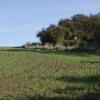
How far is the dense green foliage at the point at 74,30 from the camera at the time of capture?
81688 mm

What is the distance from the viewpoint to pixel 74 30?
290 ft

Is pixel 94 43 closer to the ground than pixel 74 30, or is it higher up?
closer to the ground

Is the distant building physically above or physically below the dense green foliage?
below

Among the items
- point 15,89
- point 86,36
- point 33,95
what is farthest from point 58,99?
point 86,36

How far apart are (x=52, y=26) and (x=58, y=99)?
3060 inches

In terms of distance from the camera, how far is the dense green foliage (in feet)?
268

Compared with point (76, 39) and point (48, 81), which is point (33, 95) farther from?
point (76, 39)

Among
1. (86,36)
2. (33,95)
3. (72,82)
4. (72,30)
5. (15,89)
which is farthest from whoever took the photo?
(72,30)

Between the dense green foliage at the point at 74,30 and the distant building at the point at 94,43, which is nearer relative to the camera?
the distant building at the point at 94,43

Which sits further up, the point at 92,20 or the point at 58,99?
the point at 92,20

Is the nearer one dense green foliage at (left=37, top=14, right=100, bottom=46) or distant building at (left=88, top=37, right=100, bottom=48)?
distant building at (left=88, top=37, right=100, bottom=48)

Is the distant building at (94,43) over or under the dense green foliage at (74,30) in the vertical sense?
under

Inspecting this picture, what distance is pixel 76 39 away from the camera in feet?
282

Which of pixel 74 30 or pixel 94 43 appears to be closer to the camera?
pixel 94 43
